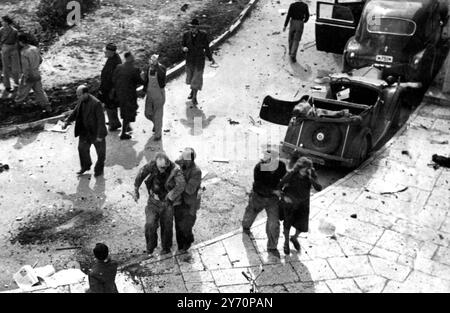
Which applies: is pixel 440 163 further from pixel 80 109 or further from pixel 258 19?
pixel 258 19

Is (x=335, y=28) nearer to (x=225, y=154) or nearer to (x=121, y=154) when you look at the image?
(x=225, y=154)

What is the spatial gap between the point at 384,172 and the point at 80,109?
5315 millimetres

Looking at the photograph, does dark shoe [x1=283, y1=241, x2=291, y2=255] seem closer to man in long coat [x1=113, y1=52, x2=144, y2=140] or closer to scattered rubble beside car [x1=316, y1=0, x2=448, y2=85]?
man in long coat [x1=113, y1=52, x2=144, y2=140]

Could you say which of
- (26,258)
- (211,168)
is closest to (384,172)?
(211,168)

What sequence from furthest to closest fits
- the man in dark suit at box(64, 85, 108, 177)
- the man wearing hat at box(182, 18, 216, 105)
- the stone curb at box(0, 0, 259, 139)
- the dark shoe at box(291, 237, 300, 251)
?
the man wearing hat at box(182, 18, 216, 105)
the stone curb at box(0, 0, 259, 139)
the man in dark suit at box(64, 85, 108, 177)
the dark shoe at box(291, 237, 300, 251)

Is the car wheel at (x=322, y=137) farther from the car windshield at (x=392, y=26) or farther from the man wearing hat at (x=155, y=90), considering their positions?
the car windshield at (x=392, y=26)

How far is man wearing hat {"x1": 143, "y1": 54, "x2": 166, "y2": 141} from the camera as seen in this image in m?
11.4

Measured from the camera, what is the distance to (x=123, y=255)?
874 cm

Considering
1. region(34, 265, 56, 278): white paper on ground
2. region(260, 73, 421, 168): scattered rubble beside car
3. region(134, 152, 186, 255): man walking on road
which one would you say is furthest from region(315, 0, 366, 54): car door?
region(34, 265, 56, 278): white paper on ground

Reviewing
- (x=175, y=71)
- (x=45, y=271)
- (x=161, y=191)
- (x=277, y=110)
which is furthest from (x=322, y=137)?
(x=45, y=271)

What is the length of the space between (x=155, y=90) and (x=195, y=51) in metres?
1.87

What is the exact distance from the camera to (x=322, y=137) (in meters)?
10.8

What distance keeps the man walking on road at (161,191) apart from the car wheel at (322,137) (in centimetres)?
348

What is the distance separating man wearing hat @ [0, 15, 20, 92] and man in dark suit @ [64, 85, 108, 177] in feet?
10.9
